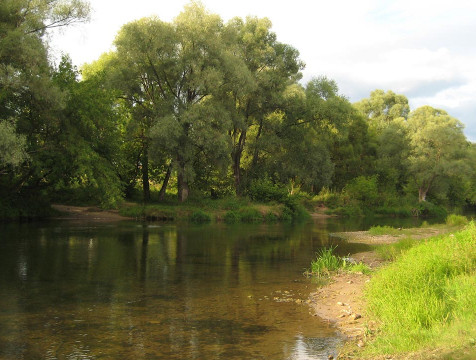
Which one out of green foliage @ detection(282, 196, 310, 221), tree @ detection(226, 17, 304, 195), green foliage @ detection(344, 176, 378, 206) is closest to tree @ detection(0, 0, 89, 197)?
tree @ detection(226, 17, 304, 195)

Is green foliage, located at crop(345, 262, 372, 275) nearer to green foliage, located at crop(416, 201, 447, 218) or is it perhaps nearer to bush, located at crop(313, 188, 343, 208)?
bush, located at crop(313, 188, 343, 208)

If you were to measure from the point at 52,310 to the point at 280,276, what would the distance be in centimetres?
769

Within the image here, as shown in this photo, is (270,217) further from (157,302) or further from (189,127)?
(157,302)

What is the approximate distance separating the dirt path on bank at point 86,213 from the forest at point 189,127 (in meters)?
1.43

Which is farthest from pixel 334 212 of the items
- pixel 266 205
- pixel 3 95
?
pixel 3 95

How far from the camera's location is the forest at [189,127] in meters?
30.8

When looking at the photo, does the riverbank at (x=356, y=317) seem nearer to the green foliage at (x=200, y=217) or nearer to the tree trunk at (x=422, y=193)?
the green foliage at (x=200, y=217)

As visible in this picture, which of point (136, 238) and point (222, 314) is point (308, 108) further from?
point (222, 314)

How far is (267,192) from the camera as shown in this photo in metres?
49.6

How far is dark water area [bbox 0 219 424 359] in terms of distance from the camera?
8945mm

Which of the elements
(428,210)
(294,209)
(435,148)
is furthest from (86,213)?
(435,148)

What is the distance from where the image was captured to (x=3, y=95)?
1110 inches

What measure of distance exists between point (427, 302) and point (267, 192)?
4041cm

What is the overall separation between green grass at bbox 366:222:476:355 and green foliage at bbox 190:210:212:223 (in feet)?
99.3
